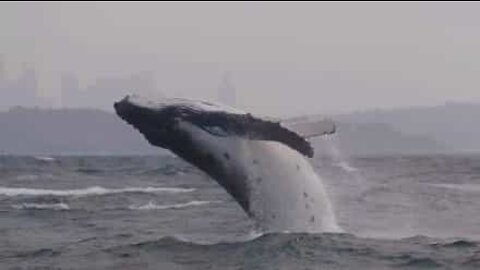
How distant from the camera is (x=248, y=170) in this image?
33.1 ft

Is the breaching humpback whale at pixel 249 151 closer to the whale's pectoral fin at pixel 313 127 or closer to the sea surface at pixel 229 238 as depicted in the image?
the whale's pectoral fin at pixel 313 127

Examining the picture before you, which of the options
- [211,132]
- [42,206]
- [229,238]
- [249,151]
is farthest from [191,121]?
[42,206]

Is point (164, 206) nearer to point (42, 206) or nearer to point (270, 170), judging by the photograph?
point (42, 206)

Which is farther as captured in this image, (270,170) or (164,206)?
(164,206)

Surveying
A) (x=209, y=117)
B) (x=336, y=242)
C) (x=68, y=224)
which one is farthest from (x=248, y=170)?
(x=68, y=224)

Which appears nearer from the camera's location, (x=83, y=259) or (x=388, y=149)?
(x=83, y=259)

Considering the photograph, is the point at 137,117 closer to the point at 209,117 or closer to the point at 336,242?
the point at 209,117

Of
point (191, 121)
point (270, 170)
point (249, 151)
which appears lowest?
point (270, 170)

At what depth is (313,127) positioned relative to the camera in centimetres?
970

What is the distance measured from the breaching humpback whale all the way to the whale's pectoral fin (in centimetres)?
1

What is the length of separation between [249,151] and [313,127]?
84 cm

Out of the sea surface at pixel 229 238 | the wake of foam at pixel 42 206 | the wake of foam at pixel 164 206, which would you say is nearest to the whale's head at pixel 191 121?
the sea surface at pixel 229 238

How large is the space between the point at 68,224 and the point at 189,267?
321 inches

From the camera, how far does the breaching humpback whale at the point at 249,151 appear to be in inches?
378
